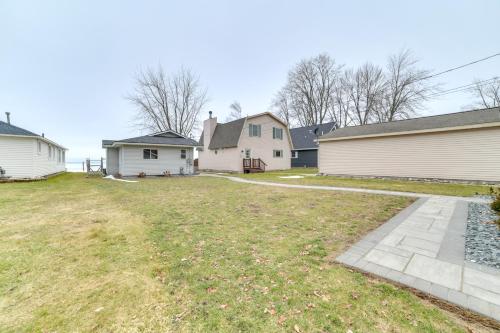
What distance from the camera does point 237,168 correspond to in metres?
20.4

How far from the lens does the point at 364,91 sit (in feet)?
96.8

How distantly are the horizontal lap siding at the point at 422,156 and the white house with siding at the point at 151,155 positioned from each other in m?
12.6

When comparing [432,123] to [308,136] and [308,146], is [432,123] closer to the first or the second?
[308,146]

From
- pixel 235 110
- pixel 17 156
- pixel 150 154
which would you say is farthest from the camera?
pixel 235 110

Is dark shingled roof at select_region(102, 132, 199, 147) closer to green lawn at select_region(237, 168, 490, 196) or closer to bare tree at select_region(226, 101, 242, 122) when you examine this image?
green lawn at select_region(237, 168, 490, 196)

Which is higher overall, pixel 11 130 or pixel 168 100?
pixel 168 100

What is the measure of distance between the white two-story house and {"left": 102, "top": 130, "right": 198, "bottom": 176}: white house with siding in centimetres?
369

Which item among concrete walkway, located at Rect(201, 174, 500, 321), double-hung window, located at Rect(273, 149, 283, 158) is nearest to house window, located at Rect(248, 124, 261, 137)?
double-hung window, located at Rect(273, 149, 283, 158)

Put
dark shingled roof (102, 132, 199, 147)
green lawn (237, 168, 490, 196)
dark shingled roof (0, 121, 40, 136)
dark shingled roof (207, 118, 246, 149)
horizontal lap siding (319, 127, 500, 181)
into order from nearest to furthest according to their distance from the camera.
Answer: green lawn (237, 168, 490, 196)
horizontal lap siding (319, 127, 500, 181)
dark shingled roof (0, 121, 40, 136)
dark shingled roof (102, 132, 199, 147)
dark shingled roof (207, 118, 246, 149)

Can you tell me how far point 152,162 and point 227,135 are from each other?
25.9 ft

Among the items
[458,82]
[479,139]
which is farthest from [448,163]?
[458,82]

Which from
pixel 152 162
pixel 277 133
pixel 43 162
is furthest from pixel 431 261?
pixel 43 162

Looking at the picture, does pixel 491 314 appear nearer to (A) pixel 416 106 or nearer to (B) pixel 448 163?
(B) pixel 448 163

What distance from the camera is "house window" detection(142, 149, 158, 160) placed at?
17.2 meters
